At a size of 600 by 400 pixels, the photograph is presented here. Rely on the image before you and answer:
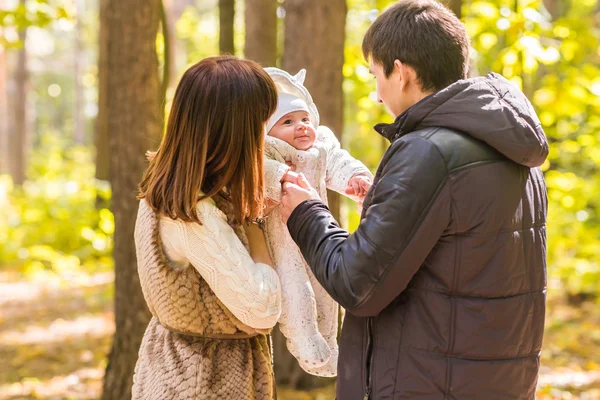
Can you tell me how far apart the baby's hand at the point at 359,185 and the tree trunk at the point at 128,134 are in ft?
8.08

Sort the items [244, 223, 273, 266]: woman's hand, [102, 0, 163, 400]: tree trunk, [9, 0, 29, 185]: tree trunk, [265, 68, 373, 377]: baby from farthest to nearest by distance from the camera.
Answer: [9, 0, 29, 185]: tree trunk, [102, 0, 163, 400]: tree trunk, [265, 68, 373, 377]: baby, [244, 223, 273, 266]: woman's hand

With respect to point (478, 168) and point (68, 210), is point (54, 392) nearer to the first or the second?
point (478, 168)

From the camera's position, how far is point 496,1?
657cm

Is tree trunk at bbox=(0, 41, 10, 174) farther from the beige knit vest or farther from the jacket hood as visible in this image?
the jacket hood

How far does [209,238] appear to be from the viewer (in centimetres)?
216

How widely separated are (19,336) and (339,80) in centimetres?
483

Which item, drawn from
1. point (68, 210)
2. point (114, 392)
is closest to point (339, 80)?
point (114, 392)

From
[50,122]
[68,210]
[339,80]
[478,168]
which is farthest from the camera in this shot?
[50,122]

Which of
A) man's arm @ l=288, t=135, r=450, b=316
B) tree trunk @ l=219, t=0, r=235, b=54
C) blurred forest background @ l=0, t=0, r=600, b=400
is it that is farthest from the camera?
tree trunk @ l=219, t=0, r=235, b=54

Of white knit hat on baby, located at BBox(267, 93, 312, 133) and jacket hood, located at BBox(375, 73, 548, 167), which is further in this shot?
white knit hat on baby, located at BBox(267, 93, 312, 133)

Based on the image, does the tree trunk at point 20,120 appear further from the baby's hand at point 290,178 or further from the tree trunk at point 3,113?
the baby's hand at point 290,178

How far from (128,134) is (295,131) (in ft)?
8.11

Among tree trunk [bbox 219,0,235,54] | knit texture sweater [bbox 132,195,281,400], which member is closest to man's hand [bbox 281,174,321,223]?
knit texture sweater [bbox 132,195,281,400]

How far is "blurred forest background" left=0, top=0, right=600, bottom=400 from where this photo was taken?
4.80 m
